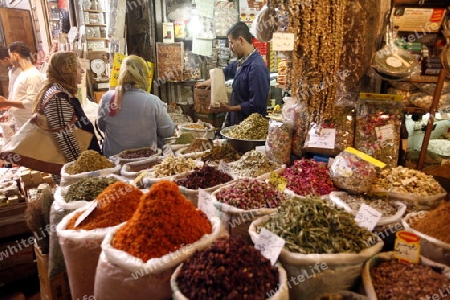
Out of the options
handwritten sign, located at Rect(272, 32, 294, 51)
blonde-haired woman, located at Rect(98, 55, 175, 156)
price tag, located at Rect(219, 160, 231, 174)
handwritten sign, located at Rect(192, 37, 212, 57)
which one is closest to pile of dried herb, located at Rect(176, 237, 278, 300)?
price tag, located at Rect(219, 160, 231, 174)

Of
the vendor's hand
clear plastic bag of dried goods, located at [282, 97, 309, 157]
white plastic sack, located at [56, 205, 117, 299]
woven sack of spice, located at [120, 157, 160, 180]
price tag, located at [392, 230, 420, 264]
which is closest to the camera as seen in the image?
price tag, located at [392, 230, 420, 264]

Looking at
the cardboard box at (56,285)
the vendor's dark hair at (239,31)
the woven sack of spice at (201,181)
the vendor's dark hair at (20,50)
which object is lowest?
the cardboard box at (56,285)

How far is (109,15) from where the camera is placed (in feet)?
13.7

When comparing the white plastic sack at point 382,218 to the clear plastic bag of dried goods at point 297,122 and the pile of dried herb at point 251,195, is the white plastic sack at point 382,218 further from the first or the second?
the clear plastic bag of dried goods at point 297,122

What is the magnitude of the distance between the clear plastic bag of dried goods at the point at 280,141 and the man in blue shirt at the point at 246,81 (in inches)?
45.0

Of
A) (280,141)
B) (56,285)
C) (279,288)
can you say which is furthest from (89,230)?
(280,141)

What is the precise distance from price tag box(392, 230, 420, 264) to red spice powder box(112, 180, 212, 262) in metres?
0.81

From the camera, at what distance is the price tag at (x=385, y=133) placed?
1.98 metres

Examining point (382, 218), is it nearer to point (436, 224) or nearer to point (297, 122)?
point (436, 224)

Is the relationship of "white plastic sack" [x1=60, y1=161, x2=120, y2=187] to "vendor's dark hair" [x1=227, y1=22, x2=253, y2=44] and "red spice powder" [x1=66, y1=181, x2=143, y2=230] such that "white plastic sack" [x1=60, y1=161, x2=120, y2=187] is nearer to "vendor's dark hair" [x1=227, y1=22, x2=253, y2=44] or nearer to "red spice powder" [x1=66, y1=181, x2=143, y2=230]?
"red spice powder" [x1=66, y1=181, x2=143, y2=230]

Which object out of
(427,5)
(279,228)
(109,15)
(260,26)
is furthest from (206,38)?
(279,228)

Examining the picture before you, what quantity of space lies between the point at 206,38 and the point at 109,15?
1.52 meters

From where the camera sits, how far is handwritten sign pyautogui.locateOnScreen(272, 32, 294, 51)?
1.85m

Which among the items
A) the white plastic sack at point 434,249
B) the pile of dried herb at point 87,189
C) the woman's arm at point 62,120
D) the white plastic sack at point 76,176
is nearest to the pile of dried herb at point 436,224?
the white plastic sack at point 434,249
